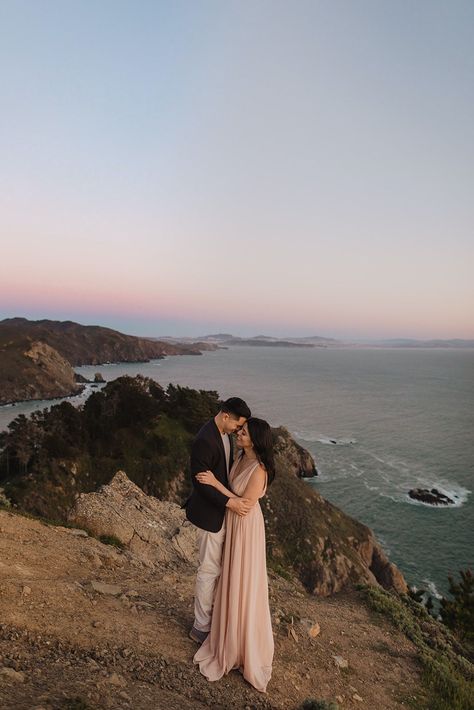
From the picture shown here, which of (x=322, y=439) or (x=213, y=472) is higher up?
(x=213, y=472)

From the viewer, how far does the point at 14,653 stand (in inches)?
250

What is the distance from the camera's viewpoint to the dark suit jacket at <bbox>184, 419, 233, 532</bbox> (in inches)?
254

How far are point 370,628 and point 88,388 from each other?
14381 centimetres

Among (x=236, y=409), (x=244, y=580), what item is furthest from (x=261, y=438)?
(x=244, y=580)

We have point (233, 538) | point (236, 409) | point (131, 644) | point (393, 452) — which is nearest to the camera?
point (236, 409)

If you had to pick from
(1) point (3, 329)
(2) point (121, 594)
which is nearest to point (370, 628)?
(2) point (121, 594)

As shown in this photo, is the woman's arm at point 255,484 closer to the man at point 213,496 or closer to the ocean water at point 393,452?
the man at point 213,496

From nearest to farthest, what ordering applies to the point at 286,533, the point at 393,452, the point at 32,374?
the point at 286,533
the point at 393,452
the point at 32,374

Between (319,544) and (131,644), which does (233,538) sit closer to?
(131,644)

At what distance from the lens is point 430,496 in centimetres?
5194

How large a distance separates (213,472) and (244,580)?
1868mm

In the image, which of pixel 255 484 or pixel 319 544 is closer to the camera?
pixel 255 484

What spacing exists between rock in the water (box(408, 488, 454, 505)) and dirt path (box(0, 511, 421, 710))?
144ft

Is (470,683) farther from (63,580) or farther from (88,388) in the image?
(88,388)
